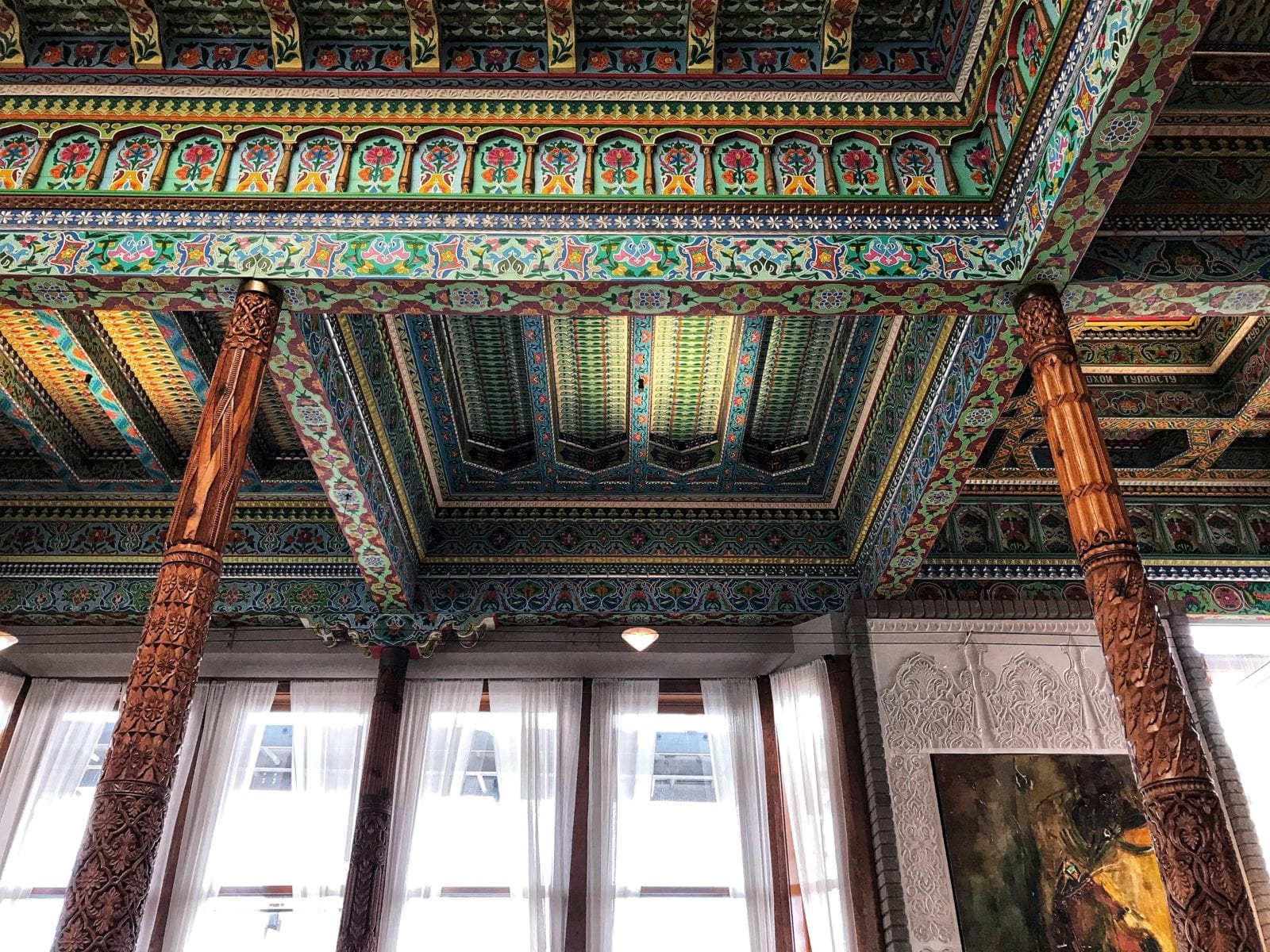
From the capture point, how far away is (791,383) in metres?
6.83

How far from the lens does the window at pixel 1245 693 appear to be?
6914mm

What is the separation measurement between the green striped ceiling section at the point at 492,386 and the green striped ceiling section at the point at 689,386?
921 mm

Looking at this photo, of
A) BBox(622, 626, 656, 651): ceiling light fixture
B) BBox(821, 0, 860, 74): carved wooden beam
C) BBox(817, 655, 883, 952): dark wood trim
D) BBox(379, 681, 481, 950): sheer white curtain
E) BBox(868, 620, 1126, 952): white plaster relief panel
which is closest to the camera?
BBox(821, 0, 860, 74): carved wooden beam

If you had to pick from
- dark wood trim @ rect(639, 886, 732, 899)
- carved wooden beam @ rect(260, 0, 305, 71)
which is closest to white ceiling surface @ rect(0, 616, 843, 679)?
dark wood trim @ rect(639, 886, 732, 899)

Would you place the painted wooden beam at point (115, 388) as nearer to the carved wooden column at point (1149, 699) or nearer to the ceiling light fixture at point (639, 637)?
the ceiling light fixture at point (639, 637)

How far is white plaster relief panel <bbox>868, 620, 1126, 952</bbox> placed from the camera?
6.69m

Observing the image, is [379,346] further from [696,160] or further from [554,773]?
[554,773]

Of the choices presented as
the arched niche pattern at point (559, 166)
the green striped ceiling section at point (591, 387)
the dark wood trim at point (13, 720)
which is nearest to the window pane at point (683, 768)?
the green striped ceiling section at point (591, 387)

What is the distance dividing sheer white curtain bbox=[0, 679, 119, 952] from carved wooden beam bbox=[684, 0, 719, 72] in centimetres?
656

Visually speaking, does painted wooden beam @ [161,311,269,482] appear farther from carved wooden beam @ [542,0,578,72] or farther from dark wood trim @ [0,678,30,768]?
dark wood trim @ [0,678,30,768]

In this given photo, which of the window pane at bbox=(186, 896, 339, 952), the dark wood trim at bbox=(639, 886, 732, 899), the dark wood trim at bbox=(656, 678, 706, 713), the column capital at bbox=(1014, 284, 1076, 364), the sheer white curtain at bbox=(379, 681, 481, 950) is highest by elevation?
the column capital at bbox=(1014, 284, 1076, 364)

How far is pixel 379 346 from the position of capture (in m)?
5.90

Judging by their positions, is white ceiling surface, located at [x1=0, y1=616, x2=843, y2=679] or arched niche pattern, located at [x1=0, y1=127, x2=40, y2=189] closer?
arched niche pattern, located at [x1=0, y1=127, x2=40, y2=189]

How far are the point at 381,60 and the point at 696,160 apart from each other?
1610 millimetres
